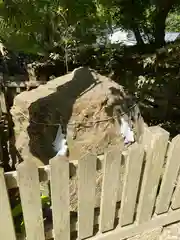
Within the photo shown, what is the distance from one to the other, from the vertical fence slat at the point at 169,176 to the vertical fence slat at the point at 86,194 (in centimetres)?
49

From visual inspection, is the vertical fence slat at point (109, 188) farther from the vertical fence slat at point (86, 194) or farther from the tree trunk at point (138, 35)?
the tree trunk at point (138, 35)

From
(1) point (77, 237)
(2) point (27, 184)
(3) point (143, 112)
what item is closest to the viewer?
(2) point (27, 184)

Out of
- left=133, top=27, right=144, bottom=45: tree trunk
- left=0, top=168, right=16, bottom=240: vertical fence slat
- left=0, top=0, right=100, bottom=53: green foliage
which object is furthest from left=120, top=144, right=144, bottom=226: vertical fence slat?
left=133, top=27, right=144, bottom=45: tree trunk

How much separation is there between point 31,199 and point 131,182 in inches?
22.9

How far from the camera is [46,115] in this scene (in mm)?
1984

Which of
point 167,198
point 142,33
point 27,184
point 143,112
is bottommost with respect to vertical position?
point 143,112

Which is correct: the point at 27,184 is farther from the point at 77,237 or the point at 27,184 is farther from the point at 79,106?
the point at 79,106

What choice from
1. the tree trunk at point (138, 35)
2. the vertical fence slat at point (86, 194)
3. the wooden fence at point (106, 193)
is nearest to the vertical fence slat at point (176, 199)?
the wooden fence at point (106, 193)

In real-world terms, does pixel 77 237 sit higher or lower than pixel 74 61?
lower

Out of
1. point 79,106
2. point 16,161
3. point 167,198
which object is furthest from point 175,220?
point 16,161

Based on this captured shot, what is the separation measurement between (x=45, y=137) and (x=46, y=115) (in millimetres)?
→ 167

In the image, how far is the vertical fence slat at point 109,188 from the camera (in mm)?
1388

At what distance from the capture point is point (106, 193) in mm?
1512

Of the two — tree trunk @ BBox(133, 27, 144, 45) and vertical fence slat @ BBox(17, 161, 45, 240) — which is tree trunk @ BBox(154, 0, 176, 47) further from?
vertical fence slat @ BBox(17, 161, 45, 240)
